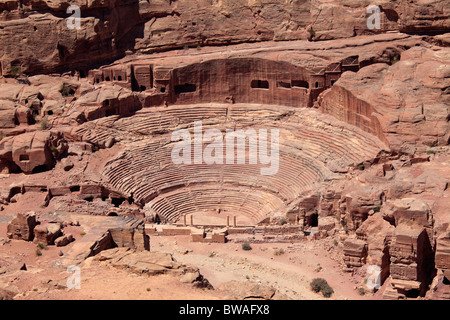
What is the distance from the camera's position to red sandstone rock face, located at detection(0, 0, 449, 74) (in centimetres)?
4331

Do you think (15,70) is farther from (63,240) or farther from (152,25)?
(63,240)

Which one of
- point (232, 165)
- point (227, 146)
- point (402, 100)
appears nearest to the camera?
point (402, 100)

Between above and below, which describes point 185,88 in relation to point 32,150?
above

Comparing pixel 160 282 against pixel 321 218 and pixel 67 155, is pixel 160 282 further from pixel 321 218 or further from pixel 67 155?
pixel 67 155

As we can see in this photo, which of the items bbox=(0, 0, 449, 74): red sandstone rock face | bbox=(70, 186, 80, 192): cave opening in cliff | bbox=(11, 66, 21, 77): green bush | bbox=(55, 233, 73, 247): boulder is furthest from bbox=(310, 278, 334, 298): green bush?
bbox=(11, 66, 21, 77): green bush

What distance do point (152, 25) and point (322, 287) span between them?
2313cm

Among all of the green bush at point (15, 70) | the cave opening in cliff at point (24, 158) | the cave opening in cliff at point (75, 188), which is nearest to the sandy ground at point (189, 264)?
the cave opening in cliff at point (75, 188)

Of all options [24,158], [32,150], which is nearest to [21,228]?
[32,150]

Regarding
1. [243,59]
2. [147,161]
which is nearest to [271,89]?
[243,59]

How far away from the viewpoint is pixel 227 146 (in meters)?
41.0

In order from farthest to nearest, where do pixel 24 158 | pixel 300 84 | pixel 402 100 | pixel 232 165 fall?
1. pixel 300 84
2. pixel 232 165
3. pixel 24 158
4. pixel 402 100

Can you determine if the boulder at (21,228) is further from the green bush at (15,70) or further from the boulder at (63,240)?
the green bush at (15,70)

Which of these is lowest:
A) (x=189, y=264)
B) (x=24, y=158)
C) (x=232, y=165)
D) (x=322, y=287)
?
(x=322, y=287)

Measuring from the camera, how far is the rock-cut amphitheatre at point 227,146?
93.4 feet
